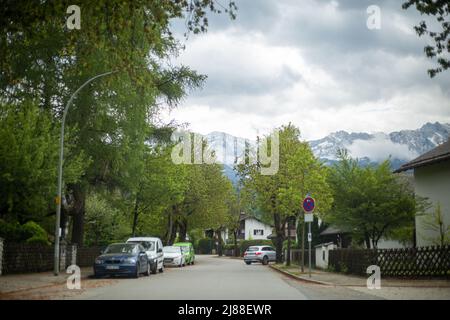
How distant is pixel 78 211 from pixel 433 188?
18.4 m

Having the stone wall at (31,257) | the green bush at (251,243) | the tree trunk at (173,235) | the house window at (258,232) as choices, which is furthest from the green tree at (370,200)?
the house window at (258,232)

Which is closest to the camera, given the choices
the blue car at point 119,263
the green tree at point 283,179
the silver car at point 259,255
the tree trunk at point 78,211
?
the blue car at point 119,263

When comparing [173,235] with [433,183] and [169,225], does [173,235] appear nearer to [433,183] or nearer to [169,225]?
[169,225]

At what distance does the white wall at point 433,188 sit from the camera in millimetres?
27359

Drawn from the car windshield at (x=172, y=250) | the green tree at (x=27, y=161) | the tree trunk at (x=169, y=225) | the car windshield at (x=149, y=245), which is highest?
the green tree at (x=27, y=161)

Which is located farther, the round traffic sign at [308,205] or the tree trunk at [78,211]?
the tree trunk at [78,211]

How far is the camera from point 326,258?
109 ft

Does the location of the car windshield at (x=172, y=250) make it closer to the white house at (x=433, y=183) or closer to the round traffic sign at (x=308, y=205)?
the white house at (x=433, y=183)

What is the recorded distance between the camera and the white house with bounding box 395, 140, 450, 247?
27.1 m

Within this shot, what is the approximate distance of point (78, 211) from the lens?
31641 mm

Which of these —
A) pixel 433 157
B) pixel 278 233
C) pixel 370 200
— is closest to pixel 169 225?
pixel 278 233

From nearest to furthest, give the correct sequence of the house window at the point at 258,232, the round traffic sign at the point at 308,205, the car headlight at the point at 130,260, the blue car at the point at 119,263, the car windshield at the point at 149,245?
the round traffic sign at the point at 308,205
the blue car at the point at 119,263
the car headlight at the point at 130,260
the car windshield at the point at 149,245
the house window at the point at 258,232

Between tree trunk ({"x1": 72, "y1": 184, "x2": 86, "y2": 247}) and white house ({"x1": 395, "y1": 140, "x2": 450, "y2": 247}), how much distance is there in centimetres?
1699
